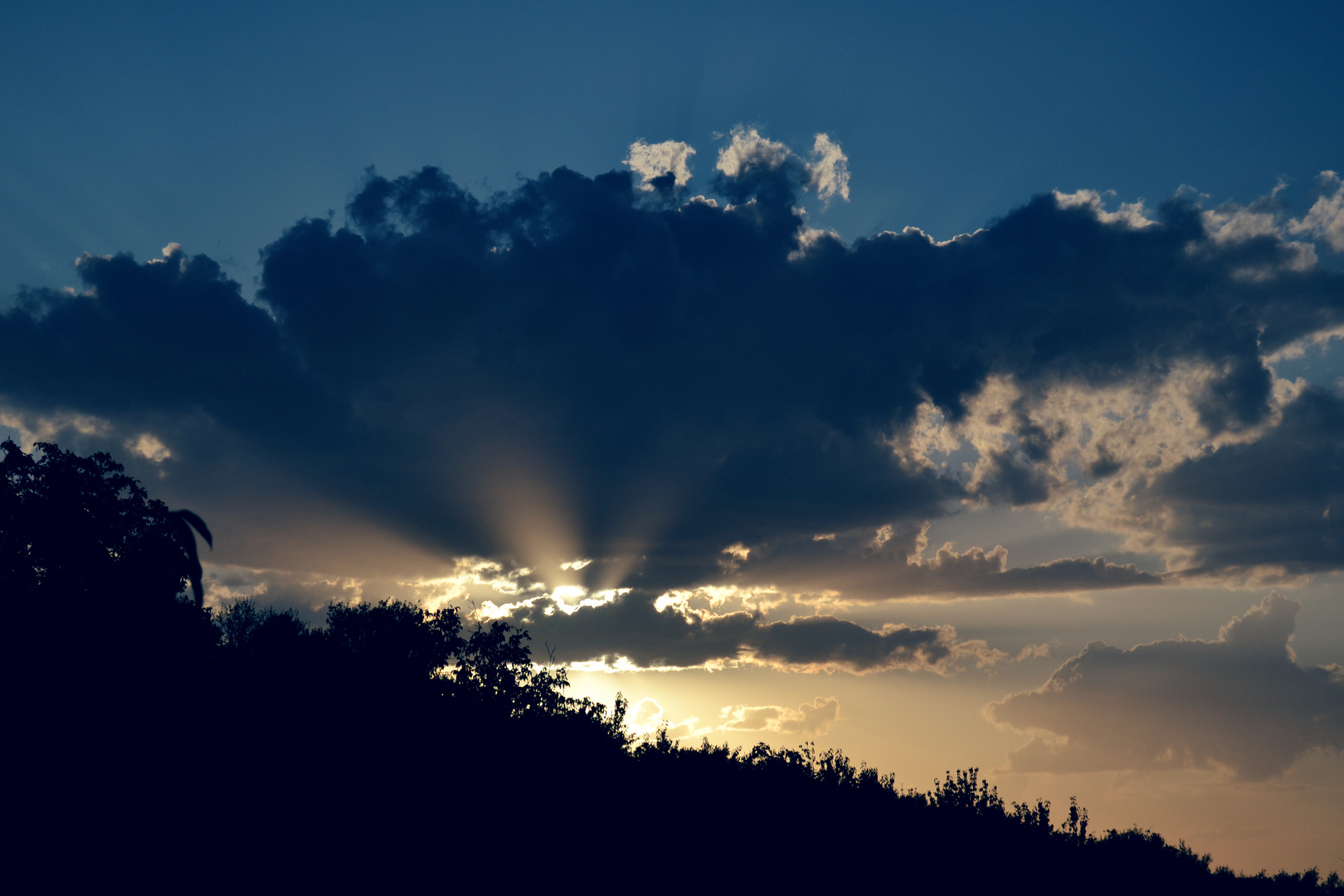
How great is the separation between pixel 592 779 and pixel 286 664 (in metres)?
16.5

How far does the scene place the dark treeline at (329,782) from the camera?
2628 cm

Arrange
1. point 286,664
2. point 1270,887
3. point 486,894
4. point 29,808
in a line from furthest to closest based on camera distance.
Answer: point 1270,887, point 286,664, point 486,894, point 29,808

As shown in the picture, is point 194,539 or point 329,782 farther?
point 194,539

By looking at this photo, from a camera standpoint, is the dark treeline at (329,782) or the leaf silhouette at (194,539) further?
the leaf silhouette at (194,539)

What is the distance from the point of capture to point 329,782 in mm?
32031

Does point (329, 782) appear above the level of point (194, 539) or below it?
below

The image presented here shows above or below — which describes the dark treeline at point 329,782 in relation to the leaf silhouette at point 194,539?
below

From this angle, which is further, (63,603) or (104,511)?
(104,511)

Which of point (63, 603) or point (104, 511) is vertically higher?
point (104, 511)

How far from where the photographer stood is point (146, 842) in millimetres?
25031

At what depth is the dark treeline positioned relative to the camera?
26281 millimetres

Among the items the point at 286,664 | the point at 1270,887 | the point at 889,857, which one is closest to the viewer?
the point at 286,664

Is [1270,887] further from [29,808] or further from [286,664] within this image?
[29,808]

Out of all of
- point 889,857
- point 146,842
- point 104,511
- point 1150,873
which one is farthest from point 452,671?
point 1150,873
